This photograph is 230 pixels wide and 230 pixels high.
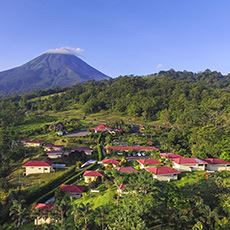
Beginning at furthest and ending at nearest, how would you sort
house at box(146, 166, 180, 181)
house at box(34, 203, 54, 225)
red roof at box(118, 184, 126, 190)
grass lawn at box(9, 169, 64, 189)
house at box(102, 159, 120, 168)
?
house at box(102, 159, 120, 168)
grass lawn at box(9, 169, 64, 189)
house at box(146, 166, 180, 181)
red roof at box(118, 184, 126, 190)
house at box(34, 203, 54, 225)

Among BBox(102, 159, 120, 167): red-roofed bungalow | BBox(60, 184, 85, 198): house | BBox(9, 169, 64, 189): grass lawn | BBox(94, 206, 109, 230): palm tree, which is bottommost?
BBox(9, 169, 64, 189): grass lawn

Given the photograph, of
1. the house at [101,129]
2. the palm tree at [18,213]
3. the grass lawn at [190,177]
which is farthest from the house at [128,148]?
the palm tree at [18,213]

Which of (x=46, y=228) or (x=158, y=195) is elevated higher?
(x=158, y=195)

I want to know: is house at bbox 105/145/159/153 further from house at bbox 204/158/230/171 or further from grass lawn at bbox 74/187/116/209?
grass lawn at bbox 74/187/116/209

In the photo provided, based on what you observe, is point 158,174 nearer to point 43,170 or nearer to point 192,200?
point 192,200

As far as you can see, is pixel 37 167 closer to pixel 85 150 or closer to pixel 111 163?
pixel 111 163

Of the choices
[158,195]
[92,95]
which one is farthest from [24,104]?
[158,195]

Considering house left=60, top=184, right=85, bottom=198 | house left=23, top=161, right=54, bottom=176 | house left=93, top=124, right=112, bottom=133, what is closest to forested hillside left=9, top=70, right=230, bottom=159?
house left=93, top=124, right=112, bottom=133
